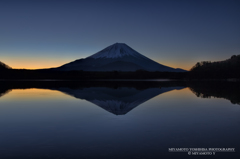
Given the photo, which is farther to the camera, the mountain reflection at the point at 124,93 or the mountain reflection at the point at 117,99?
the mountain reflection at the point at 124,93

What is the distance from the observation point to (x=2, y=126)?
45.0ft

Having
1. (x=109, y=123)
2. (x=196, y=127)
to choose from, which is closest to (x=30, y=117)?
(x=109, y=123)

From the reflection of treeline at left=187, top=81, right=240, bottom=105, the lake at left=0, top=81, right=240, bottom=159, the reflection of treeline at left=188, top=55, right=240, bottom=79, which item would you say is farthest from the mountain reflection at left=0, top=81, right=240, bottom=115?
the reflection of treeline at left=188, top=55, right=240, bottom=79

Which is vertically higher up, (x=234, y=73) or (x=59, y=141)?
(x=234, y=73)

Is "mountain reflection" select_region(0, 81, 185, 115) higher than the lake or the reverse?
higher

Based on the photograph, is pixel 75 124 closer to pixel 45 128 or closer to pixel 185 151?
pixel 45 128

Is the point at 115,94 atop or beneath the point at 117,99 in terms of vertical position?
atop

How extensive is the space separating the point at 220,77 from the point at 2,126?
557 feet

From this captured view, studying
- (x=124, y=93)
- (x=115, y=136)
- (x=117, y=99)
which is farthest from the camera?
(x=124, y=93)

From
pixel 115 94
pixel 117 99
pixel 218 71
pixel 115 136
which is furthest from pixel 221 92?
pixel 218 71

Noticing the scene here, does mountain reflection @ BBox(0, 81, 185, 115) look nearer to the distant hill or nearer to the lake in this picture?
the lake

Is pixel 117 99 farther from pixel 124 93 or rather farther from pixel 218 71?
pixel 218 71

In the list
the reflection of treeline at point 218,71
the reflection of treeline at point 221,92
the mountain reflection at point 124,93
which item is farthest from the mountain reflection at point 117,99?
the reflection of treeline at point 218,71

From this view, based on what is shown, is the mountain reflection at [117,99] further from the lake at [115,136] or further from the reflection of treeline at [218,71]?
the reflection of treeline at [218,71]
